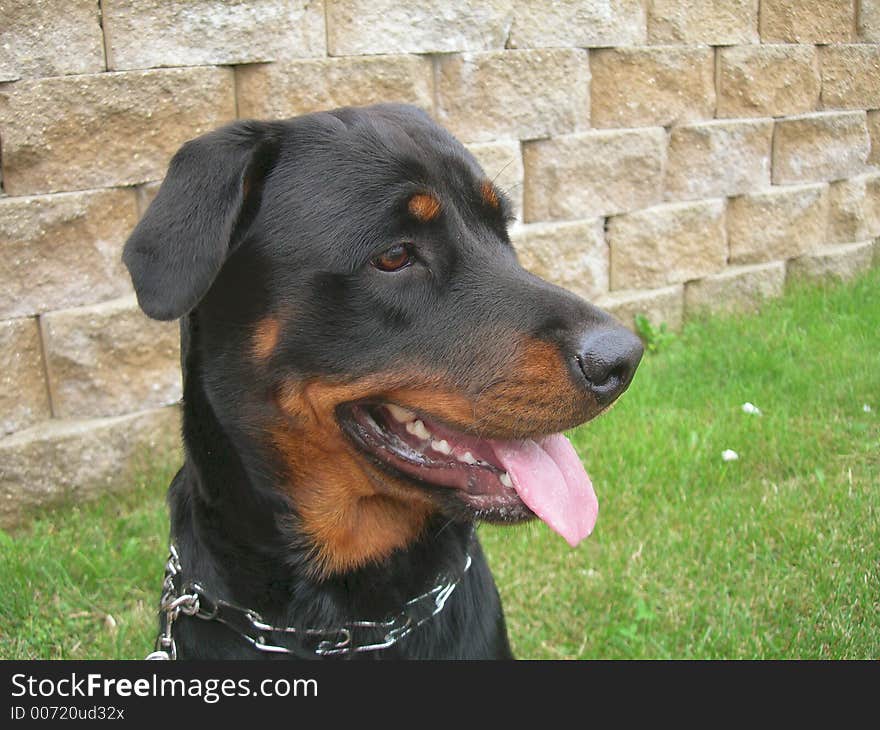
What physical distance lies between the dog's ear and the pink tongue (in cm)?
80

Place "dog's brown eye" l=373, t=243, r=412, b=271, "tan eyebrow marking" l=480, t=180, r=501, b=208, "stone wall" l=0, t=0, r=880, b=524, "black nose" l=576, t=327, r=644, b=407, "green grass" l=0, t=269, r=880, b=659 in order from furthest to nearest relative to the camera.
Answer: "stone wall" l=0, t=0, r=880, b=524 → "green grass" l=0, t=269, r=880, b=659 → "tan eyebrow marking" l=480, t=180, r=501, b=208 → "dog's brown eye" l=373, t=243, r=412, b=271 → "black nose" l=576, t=327, r=644, b=407

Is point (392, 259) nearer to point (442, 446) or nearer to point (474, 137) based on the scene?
point (442, 446)

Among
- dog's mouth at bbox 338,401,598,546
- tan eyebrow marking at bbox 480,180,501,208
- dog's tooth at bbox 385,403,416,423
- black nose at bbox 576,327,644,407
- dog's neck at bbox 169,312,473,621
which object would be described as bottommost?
dog's neck at bbox 169,312,473,621

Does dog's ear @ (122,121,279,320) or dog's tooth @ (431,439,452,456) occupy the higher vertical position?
dog's ear @ (122,121,279,320)

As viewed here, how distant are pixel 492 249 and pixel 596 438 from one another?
2.36 metres

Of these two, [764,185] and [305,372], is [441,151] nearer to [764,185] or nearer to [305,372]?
[305,372]

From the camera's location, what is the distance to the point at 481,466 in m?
2.36

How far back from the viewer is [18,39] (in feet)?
12.2

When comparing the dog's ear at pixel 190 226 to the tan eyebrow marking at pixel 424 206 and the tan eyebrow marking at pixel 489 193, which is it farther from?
the tan eyebrow marking at pixel 489 193

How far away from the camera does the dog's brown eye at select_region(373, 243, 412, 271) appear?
236 centimetres

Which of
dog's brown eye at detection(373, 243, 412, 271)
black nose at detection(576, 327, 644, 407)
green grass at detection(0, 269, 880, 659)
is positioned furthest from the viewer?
green grass at detection(0, 269, 880, 659)

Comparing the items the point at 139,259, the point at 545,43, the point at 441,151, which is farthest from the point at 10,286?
the point at 545,43

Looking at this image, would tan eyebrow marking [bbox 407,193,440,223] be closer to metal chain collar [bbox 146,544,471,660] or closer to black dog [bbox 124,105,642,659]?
black dog [bbox 124,105,642,659]

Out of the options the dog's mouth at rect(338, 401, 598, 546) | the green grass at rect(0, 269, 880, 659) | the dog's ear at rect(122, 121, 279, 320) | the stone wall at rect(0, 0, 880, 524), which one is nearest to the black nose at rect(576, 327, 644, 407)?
the dog's mouth at rect(338, 401, 598, 546)
